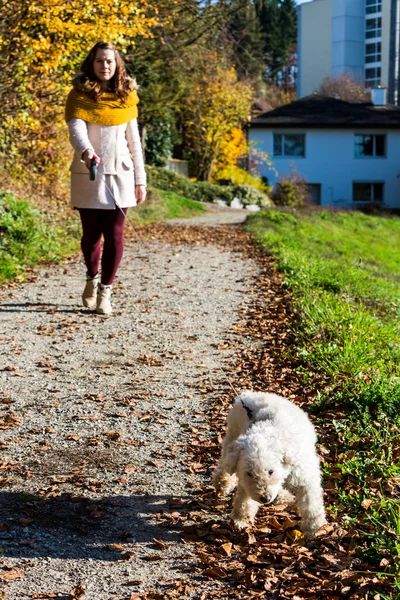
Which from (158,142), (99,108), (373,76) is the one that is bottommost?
(158,142)

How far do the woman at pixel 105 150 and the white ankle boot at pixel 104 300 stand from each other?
9cm

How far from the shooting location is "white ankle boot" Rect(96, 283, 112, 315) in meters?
7.59

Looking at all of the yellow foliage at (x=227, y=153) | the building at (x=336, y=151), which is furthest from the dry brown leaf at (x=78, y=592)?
the building at (x=336, y=151)

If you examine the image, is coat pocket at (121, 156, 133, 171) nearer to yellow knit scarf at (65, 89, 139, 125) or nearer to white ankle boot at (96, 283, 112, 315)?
yellow knit scarf at (65, 89, 139, 125)

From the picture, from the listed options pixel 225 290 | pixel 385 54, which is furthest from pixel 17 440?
pixel 385 54

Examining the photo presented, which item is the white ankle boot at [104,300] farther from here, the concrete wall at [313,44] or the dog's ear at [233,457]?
the concrete wall at [313,44]

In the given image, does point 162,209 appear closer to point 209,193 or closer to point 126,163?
point 209,193

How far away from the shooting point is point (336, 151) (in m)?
43.8

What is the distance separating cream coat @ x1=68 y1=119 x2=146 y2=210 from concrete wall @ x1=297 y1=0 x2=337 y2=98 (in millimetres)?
75803

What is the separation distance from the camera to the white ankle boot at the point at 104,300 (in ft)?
24.9

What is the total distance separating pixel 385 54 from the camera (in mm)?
82000

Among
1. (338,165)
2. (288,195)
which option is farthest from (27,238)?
(338,165)

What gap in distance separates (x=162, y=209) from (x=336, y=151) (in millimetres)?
25036

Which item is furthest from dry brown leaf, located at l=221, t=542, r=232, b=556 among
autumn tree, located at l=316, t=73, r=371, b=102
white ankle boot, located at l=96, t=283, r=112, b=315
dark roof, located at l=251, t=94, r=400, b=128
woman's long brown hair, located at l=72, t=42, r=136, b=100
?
autumn tree, located at l=316, t=73, r=371, b=102
